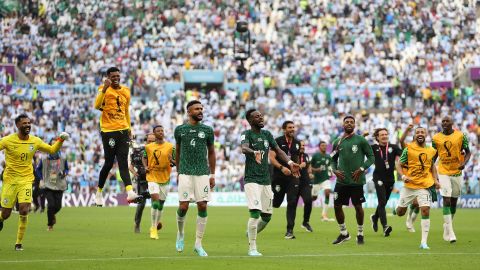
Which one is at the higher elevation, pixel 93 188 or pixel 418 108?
pixel 418 108

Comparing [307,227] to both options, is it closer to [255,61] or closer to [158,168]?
[158,168]

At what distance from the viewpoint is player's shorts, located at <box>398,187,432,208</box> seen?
22.2m

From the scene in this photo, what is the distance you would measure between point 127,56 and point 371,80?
44.2ft

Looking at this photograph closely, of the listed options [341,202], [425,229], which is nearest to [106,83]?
[341,202]

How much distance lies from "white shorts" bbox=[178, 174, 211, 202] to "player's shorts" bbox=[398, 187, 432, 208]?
527 centimetres

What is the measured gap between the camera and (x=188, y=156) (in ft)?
63.1

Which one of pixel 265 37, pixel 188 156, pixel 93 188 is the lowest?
pixel 93 188

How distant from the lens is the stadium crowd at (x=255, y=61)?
5331 centimetres

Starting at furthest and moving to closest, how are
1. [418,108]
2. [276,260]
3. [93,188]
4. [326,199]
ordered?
[418,108]
[93,188]
[326,199]
[276,260]

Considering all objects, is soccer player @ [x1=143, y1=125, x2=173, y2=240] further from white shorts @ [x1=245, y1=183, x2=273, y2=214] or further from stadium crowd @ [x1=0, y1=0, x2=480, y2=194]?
stadium crowd @ [x1=0, y1=0, x2=480, y2=194]

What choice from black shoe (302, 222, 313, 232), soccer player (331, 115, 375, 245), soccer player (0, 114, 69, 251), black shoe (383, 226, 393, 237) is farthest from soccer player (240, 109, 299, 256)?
black shoe (302, 222, 313, 232)

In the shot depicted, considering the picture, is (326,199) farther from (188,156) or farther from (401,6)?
(401,6)

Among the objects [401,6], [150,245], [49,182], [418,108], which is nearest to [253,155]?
[150,245]

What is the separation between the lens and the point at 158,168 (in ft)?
83.8
